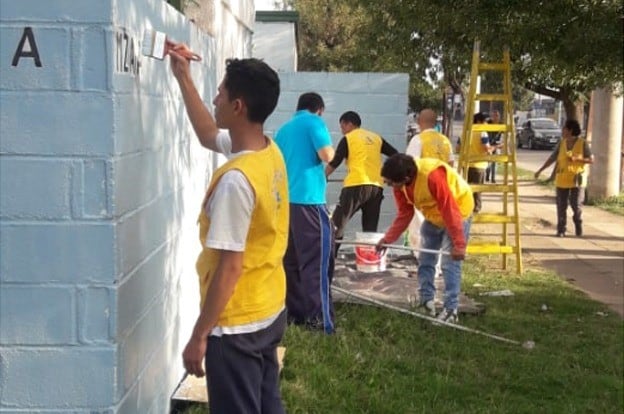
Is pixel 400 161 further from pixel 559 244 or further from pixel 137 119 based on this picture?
pixel 559 244

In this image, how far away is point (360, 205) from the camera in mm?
9828

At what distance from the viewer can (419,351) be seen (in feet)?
21.8

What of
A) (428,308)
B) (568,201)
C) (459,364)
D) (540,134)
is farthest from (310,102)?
(540,134)

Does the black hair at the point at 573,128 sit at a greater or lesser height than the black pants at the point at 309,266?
greater

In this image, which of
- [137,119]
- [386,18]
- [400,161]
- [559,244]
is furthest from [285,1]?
[137,119]

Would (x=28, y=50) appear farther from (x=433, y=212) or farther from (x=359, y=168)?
(x=359, y=168)

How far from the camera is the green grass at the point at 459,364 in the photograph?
5402 millimetres

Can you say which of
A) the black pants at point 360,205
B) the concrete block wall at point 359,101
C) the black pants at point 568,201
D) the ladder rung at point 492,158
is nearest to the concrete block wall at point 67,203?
the black pants at point 360,205

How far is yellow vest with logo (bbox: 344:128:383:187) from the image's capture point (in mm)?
9570

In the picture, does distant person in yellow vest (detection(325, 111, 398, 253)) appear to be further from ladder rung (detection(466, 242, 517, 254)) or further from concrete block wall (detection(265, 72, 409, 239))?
concrete block wall (detection(265, 72, 409, 239))

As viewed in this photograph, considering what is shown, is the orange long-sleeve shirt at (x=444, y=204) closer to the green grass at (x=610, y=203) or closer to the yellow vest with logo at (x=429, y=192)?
the yellow vest with logo at (x=429, y=192)

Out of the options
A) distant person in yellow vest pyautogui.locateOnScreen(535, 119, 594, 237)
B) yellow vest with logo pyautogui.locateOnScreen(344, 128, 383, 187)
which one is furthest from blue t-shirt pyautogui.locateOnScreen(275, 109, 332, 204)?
distant person in yellow vest pyautogui.locateOnScreen(535, 119, 594, 237)

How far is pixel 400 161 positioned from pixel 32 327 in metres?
4.01

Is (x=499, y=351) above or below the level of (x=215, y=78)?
below
